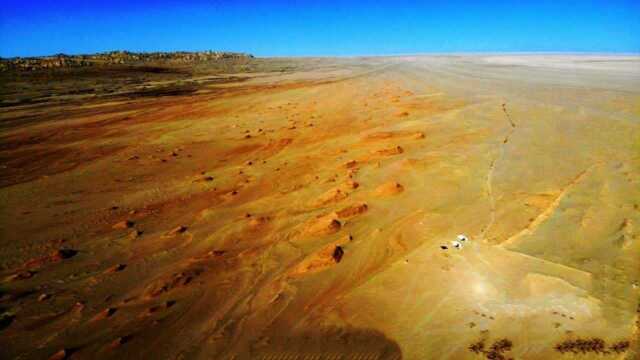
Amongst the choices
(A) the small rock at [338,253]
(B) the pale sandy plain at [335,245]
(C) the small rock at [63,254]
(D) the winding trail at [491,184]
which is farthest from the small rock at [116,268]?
(D) the winding trail at [491,184]

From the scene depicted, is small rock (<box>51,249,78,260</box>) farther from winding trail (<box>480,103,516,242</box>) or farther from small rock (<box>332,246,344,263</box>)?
winding trail (<box>480,103,516,242</box>)

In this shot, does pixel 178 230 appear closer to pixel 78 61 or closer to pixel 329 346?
pixel 329 346

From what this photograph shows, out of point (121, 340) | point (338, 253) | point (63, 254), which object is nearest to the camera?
point (121, 340)

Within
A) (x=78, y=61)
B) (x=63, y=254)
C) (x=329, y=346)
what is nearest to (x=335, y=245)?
(x=329, y=346)

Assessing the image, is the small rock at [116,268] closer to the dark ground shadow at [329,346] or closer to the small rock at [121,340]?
the small rock at [121,340]

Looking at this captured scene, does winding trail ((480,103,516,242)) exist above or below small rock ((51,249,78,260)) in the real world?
above

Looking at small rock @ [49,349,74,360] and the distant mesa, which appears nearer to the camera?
small rock @ [49,349,74,360]

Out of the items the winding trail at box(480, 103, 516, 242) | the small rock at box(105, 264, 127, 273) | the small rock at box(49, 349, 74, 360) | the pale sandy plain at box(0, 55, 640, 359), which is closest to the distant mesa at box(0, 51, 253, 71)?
the pale sandy plain at box(0, 55, 640, 359)

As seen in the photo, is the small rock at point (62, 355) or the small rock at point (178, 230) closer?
the small rock at point (62, 355)

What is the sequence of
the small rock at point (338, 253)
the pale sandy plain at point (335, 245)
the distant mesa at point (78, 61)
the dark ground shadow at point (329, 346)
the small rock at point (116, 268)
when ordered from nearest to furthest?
the dark ground shadow at point (329, 346), the pale sandy plain at point (335, 245), the small rock at point (338, 253), the small rock at point (116, 268), the distant mesa at point (78, 61)
